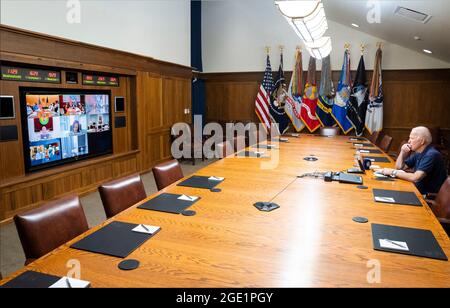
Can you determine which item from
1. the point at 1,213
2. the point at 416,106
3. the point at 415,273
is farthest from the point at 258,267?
the point at 416,106

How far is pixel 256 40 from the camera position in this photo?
8.03m

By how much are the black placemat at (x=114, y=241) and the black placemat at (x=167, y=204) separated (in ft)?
1.01

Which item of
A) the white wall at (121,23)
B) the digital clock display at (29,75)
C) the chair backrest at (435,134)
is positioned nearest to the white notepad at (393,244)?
the digital clock display at (29,75)

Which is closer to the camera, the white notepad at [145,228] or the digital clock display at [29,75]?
the white notepad at [145,228]

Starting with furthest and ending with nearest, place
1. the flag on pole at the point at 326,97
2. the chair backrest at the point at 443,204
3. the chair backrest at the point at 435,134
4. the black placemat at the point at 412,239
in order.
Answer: the flag on pole at the point at 326,97, the chair backrest at the point at 435,134, the chair backrest at the point at 443,204, the black placemat at the point at 412,239

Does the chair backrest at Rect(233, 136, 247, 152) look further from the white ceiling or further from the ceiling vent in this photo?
the ceiling vent

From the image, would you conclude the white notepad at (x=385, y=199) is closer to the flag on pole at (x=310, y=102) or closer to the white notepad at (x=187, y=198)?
the white notepad at (x=187, y=198)

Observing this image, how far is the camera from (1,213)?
361 centimetres

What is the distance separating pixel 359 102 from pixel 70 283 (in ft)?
23.6

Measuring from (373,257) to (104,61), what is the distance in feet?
15.2

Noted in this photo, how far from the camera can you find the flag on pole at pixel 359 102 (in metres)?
7.18

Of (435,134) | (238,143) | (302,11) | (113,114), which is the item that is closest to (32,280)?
(302,11)

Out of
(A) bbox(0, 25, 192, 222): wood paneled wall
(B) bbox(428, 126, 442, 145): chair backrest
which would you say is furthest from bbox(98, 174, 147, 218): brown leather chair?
(B) bbox(428, 126, 442, 145): chair backrest

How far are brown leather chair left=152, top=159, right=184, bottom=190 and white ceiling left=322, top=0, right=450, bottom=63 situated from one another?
3.19 m
